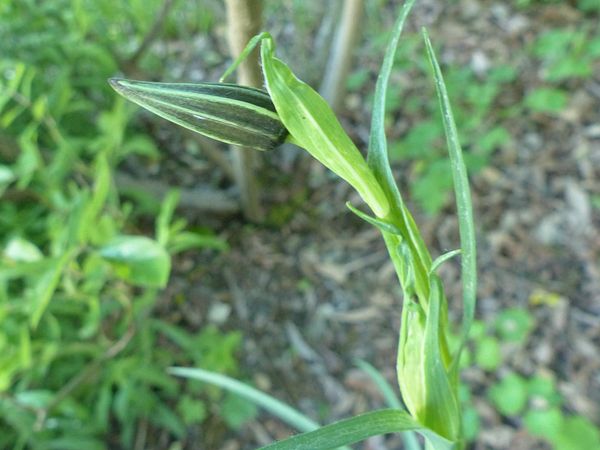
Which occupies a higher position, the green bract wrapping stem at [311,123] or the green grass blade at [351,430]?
the green bract wrapping stem at [311,123]

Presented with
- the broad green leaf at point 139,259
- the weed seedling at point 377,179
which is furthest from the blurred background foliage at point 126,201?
the weed seedling at point 377,179

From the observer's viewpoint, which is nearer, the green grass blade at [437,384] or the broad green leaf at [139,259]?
the green grass blade at [437,384]

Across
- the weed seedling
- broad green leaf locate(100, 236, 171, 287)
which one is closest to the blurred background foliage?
broad green leaf locate(100, 236, 171, 287)

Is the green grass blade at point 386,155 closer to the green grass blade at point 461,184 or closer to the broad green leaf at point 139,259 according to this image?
the green grass blade at point 461,184

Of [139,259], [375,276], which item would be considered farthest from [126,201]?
[139,259]

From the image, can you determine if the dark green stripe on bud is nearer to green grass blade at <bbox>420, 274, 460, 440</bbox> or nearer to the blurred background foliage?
green grass blade at <bbox>420, 274, 460, 440</bbox>

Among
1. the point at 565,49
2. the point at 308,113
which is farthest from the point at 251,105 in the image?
the point at 565,49

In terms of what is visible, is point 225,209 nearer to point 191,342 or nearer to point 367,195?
point 191,342
